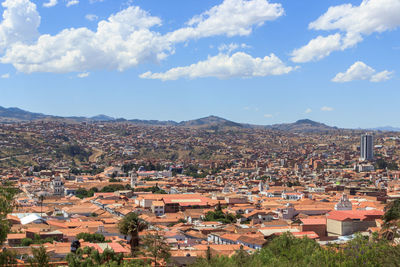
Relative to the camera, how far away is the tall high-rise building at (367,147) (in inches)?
5876

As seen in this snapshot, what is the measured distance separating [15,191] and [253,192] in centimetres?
7653

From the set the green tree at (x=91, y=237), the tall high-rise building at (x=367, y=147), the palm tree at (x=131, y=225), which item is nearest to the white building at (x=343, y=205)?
the green tree at (x=91, y=237)

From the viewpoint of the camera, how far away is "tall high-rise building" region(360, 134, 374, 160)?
149 metres

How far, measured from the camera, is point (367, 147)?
5930 inches

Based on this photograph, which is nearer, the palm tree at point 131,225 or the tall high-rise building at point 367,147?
the palm tree at point 131,225

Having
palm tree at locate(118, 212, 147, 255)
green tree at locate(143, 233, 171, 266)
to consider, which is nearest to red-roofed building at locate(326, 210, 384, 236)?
palm tree at locate(118, 212, 147, 255)

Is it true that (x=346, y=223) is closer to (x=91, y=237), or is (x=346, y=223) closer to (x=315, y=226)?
(x=315, y=226)

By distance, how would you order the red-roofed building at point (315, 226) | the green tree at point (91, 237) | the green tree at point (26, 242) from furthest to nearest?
the red-roofed building at point (315, 226) → the green tree at point (91, 237) → the green tree at point (26, 242)

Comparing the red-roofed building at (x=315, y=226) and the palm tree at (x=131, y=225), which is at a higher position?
the palm tree at (x=131, y=225)

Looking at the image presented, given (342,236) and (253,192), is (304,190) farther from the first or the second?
(342,236)

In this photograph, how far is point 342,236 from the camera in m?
45.1

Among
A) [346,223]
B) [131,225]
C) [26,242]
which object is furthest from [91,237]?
[346,223]

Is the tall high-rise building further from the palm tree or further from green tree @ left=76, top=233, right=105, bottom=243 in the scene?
the palm tree

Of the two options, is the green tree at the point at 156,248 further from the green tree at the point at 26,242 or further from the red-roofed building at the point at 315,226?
the red-roofed building at the point at 315,226
